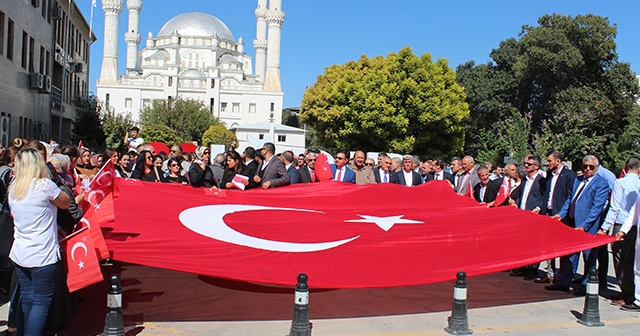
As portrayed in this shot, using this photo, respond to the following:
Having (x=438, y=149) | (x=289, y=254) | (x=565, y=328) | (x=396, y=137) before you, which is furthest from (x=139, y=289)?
(x=438, y=149)

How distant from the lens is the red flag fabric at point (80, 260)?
627 centimetres

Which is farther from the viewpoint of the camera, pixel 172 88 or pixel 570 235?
pixel 172 88

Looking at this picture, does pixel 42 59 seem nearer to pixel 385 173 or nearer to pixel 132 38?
pixel 385 173

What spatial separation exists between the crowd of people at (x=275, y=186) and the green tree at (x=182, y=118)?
83.4 m

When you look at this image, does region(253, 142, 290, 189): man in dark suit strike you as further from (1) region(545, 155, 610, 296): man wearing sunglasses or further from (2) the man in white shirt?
(2) the man in white shirt

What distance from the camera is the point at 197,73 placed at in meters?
127

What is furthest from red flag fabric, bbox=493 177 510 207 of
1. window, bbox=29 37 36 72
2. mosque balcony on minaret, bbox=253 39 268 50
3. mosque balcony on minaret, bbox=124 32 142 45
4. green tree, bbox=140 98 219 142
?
mosque balcony on minaret, bbox=124 32 142 45

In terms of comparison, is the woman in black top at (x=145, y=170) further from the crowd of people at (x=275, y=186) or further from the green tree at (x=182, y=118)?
the green tree at (x=182, y=118)

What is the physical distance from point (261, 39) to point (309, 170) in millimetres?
112045

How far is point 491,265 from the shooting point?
830cm

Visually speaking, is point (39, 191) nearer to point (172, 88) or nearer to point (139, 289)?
point (139, 289)

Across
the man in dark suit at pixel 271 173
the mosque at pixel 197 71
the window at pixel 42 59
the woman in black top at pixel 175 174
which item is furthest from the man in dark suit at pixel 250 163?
the mosque at pixel 197 71

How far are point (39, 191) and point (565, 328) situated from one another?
6.18 m

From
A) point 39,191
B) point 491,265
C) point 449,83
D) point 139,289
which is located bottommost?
point 139,289
